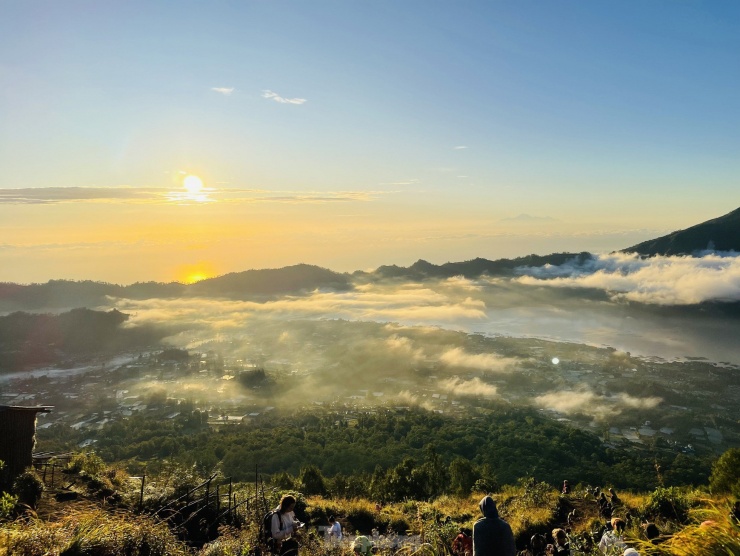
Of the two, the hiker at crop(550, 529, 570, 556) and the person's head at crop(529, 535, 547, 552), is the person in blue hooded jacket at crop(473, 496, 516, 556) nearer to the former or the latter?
the hiker at crop(550, 529, 570, 556)

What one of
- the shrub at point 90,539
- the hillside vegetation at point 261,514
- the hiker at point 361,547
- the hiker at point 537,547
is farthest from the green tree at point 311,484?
the shrub at point 90,539

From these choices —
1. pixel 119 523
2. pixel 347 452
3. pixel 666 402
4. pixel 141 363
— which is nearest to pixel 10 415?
pixel 119 523

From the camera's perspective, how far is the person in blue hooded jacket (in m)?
5.12

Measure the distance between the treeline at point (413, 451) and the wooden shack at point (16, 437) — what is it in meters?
20.6

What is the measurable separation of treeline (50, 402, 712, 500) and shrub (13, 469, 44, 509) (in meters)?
21.4

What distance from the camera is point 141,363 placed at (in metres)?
199

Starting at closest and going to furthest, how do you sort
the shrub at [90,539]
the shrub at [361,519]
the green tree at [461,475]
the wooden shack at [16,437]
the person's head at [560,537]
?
the shrub at [90,539]
the person's head at [560,537]
the shrub at [361,519]
the wooden shack at [16,437]
the green tree at [461,475]

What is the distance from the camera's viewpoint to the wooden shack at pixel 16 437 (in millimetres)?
14883

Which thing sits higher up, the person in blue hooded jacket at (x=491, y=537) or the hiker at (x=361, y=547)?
the person in blue hooded jacket at (x=491, y=537)

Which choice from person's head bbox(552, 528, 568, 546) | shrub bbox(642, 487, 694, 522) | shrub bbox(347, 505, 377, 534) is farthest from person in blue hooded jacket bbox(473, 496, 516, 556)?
shrub bbox(347, 505, 377, 534)

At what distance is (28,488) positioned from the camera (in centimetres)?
1191

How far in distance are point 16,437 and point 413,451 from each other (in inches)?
2422

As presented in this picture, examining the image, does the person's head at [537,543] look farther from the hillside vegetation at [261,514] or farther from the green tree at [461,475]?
the green tree at [461,475]

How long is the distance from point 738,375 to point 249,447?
190657 mm
